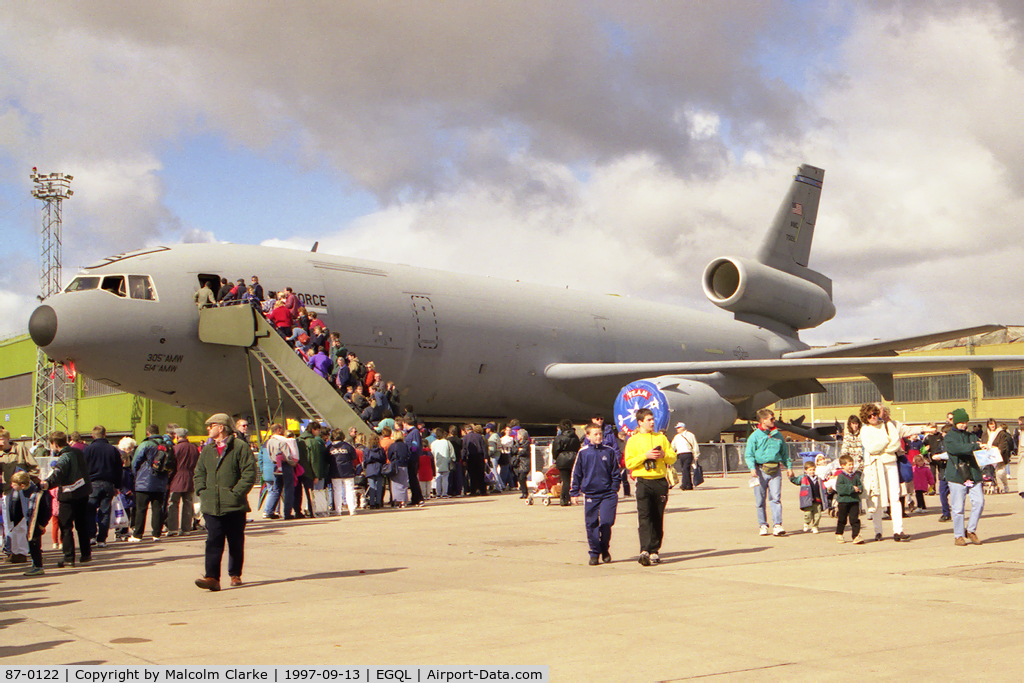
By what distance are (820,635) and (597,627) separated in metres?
1.44

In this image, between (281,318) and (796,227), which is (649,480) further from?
(796,227)

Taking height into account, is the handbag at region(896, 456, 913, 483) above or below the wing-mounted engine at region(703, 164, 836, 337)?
below

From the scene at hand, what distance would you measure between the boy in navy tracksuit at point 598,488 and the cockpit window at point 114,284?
11.8 meters

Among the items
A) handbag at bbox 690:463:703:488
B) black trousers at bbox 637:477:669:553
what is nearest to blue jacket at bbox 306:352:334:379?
handbag at bbox 690:463:703:488

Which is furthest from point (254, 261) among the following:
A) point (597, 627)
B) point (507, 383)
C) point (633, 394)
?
point (597, 627)

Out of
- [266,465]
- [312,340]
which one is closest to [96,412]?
[312,340]

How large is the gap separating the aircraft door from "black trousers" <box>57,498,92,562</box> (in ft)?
38.5

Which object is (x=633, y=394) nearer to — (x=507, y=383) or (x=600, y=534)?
(x=507, y=383)

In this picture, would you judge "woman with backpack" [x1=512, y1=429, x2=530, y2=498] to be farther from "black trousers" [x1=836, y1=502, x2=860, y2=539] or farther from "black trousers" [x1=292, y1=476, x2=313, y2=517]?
"black trousers" [x1=836, y1=502, x2=860, y2=539]

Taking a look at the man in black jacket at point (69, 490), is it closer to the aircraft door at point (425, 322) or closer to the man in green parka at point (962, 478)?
the man in green parka at point (962, 478)

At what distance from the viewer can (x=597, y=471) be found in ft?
34.6

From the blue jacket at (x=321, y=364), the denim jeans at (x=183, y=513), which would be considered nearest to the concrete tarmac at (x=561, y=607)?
the denim jeans at (x=183, y=513)

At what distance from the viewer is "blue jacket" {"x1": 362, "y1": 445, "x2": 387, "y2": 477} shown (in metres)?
17.9

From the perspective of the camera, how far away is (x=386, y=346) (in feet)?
72.3
